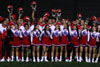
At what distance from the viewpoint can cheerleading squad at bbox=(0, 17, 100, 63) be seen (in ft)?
48.8

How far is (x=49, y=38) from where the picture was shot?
15.0 meters

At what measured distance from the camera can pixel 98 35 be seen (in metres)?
14.9

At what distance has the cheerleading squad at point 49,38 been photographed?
1486 centimetres

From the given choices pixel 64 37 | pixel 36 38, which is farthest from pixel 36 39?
pixel 64 37

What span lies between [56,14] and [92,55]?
180cm

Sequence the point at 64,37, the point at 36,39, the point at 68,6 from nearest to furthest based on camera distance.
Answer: the point at 36,39
the point at 64,37
the point at 68,6

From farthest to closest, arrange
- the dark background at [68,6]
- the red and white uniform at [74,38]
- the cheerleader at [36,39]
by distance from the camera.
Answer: the dark background at [68,6], the red and white uniform at [74,38], the cheerleader at [36,39]

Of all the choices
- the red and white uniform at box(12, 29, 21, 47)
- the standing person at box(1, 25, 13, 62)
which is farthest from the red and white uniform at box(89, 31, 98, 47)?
the standing person at box(1, 25, 13, 62)

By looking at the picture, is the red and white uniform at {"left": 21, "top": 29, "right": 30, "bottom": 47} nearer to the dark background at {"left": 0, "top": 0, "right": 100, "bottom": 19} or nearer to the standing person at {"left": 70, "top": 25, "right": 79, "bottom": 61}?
the standing person at {"left": 70, "top": 25, "right": 79, "bottom": 61}

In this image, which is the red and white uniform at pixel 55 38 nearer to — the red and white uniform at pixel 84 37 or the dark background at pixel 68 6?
the red and white uniform at pixel 84 37

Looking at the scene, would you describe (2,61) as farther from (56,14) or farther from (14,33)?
(56,14)

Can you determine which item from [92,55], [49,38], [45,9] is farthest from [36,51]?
[45,9]

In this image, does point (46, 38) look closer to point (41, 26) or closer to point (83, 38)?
point (41, 26)

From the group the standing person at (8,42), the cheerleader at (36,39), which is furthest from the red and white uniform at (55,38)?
the standing person at (8,42)
